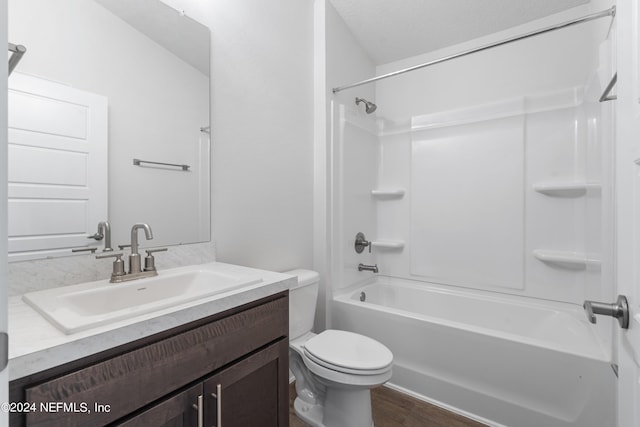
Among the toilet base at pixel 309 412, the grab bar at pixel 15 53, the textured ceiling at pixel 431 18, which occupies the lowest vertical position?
the toilet base at pixel 309 412

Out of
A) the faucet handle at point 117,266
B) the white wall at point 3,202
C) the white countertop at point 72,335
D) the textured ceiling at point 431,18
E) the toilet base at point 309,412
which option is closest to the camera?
the white wall at point 3,202

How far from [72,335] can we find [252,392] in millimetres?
576

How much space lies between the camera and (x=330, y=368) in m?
1.30

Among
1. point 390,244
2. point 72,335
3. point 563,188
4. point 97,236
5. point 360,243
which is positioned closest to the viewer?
point 72,335

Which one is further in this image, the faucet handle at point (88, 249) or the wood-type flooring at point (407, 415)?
the wood-type flooring at point (407, 415)

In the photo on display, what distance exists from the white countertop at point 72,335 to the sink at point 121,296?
0.02 meters

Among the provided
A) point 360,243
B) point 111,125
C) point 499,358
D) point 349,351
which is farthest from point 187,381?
point 360,243

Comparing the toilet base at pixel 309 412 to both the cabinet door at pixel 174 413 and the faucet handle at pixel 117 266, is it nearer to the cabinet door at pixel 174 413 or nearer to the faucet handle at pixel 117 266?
the cabinet door at pixel 174 413

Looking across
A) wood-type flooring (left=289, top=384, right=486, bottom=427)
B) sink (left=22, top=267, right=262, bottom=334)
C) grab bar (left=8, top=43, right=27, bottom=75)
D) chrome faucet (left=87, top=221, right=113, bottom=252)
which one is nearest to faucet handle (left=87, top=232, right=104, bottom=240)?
chrome faucet (left=87, top=221, right=113, bottom=252)

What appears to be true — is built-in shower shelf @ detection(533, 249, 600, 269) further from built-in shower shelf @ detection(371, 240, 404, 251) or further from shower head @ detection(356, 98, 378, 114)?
shower head @ detection(356, 98, 378, 114)

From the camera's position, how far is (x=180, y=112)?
Result: 1301 mm

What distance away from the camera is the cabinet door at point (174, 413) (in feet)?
2.19

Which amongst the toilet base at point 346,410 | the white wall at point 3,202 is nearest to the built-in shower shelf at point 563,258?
the toilet base at point 346,410

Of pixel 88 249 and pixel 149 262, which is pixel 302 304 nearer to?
pixel 149 262
